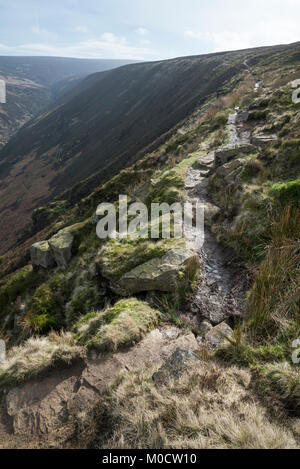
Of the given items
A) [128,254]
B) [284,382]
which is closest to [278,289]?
[284,382]

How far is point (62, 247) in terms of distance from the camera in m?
9.33

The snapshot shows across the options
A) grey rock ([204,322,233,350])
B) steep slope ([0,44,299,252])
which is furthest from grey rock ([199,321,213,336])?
steep slope ([0,44,299,252])

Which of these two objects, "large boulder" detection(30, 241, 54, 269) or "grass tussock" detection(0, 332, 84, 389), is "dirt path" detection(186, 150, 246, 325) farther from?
"large boulder" detection(30, 241, 54, 269)

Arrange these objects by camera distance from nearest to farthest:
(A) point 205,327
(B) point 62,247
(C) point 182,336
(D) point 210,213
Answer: (C) point 182,336 < (A) point 205,327 < (D) point 210,213 < (B) point 62,247

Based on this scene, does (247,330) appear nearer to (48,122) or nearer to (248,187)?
(248,187)

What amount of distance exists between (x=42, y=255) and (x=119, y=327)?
784cm

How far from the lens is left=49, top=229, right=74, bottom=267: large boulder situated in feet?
30.4

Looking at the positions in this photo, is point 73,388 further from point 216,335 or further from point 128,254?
point 128,254

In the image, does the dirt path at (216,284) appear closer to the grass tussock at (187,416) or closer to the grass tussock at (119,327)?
the grass tussock at (119,327)

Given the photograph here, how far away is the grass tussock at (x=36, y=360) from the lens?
3485 millimetres

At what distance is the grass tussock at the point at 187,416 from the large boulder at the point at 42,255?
8372 mm

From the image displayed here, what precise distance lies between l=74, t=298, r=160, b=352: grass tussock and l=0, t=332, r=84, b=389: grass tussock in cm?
28

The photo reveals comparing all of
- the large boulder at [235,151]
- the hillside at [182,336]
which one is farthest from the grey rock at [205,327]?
the large boulder at [235,151]
